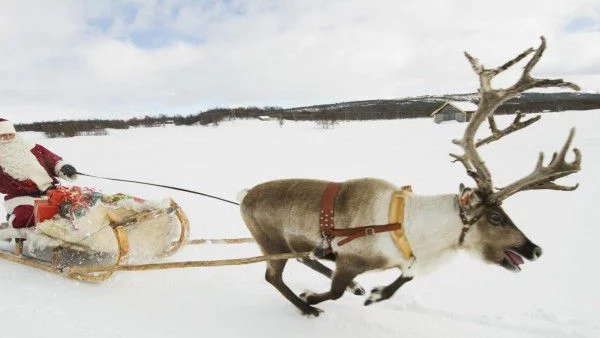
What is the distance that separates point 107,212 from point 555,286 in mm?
4831

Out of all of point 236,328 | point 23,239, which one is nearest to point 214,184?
point 23,239

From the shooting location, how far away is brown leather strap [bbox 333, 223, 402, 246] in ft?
10.7

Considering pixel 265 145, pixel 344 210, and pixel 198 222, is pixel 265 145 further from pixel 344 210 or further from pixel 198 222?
pixel 344 210

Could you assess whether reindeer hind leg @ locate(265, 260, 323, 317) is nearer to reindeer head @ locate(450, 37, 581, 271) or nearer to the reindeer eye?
reindeer head @ locate(450, 37, 581, 271)

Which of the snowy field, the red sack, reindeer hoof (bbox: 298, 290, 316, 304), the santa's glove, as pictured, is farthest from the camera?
the santa's glove

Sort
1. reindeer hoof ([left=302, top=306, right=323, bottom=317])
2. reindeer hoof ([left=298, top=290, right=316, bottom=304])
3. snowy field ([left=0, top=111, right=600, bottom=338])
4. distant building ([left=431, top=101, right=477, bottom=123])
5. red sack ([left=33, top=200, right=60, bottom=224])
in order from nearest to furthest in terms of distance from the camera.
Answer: snowy field ([left=0, top=111, right=600, bottom=338]), reindeer hoof ([left=302, top=306, right=323, bottom=317]), reindeer hoof ([left=298, top=290, right=316, bottom=304]), red sack ([left=33, top=200, right=60, bottom=224]), distant building ([left=431, top=101, right=477, bottom=123])

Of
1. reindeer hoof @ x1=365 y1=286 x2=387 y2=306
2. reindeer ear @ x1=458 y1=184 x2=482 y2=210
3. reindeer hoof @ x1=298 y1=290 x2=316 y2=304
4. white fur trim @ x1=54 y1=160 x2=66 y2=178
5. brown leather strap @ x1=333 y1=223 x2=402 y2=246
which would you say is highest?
white fur trim @ x1=54 y1=160 x2=66 y2=178

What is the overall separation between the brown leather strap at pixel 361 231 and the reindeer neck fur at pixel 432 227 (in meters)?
0.14

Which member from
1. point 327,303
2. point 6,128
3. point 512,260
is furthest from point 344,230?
point 6,128

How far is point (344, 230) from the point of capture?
133 inches

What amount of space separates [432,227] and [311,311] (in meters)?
1.37

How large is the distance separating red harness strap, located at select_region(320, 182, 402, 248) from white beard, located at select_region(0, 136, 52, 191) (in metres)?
3.77

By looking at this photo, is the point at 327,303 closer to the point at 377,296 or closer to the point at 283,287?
the point at 283,287

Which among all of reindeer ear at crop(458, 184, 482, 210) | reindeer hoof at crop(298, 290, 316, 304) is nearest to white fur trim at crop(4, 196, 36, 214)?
reindeer hoof at crop(298, 290, 316, 304)
